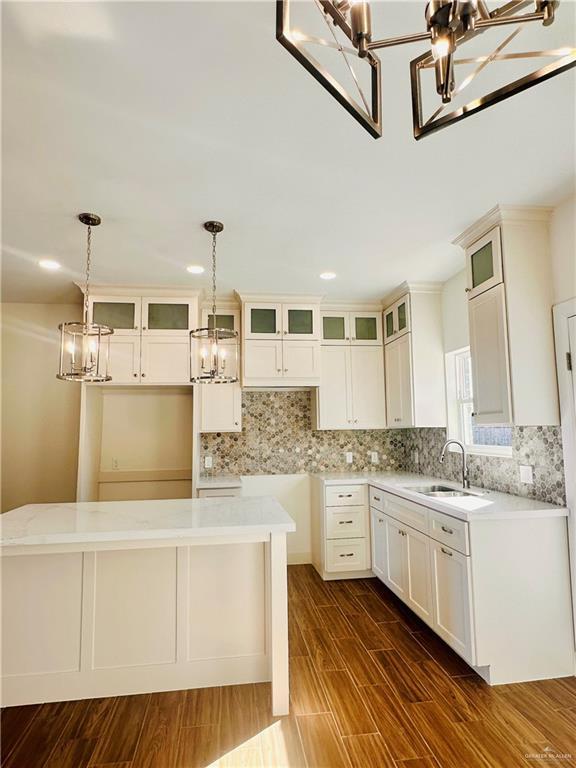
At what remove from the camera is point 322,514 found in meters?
4.20

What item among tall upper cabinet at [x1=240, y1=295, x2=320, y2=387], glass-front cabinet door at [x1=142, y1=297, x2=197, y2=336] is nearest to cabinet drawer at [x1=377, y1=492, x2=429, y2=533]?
tall upper cabinet at [x1=240, y1=295, x2=320, y2=387]

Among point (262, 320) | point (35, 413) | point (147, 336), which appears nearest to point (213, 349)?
point (147, 336)

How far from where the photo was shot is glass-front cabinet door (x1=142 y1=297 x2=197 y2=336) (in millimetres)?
4012

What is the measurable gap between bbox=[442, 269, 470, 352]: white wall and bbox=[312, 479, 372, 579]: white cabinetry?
5.14ft

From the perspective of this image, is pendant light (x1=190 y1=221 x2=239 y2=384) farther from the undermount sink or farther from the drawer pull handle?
the undermount sink

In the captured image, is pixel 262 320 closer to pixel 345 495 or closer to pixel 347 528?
pixel 345 495

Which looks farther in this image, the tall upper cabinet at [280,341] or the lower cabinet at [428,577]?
the tall upper cabinet at [280,341]

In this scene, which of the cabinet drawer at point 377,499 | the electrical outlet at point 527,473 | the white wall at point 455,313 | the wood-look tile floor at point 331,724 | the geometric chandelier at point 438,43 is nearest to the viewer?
the geometric chandelier at point 438,43

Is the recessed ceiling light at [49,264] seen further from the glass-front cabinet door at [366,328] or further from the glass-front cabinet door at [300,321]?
the glass-front cabinet door at [366,328]

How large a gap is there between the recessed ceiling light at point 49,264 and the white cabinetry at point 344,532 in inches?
115

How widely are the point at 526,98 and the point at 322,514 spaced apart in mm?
3438

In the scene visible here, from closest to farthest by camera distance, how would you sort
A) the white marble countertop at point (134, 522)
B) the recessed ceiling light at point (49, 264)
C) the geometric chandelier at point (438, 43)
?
1. the geometric chandelier at point (438, 43)
2. the white marble countertop at point (134, 522)
3. the recessed ceiling light at point (49, 264)

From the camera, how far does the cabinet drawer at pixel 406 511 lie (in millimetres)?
3072

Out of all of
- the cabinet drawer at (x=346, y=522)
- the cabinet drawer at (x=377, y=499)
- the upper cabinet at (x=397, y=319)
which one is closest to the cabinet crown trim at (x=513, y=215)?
the upper cabinet at (x=397, y=319)
